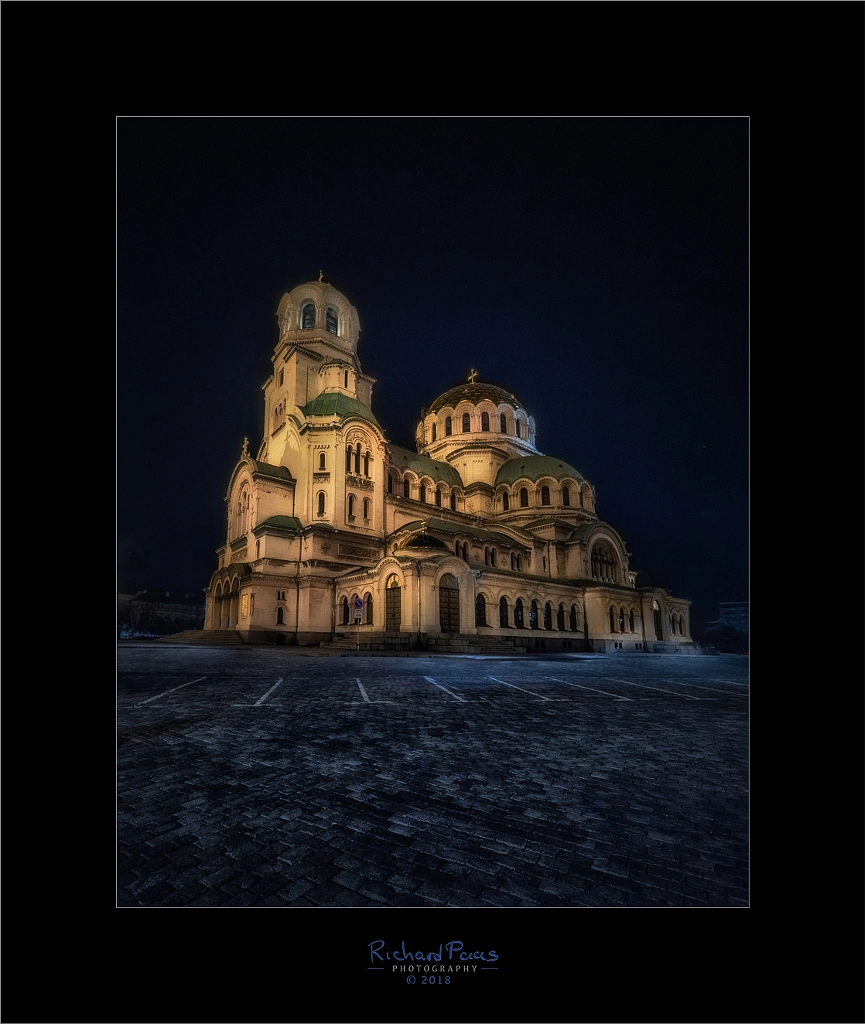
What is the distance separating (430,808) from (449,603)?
85.1ft

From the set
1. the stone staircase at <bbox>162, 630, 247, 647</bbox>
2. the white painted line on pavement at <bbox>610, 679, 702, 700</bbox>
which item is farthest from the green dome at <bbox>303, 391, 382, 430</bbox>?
the white painted line on pavement at <bbox>610, 679, 702, 700</bbox>

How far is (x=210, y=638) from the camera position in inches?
1162

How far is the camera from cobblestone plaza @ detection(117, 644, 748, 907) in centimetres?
221

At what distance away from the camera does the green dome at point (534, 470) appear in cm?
4788

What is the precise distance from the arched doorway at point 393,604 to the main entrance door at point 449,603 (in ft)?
7.75

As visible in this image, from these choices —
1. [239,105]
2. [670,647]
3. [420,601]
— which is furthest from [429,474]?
[239,105]

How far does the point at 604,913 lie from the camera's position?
2086 millimetres

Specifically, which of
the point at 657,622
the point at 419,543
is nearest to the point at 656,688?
the point at 419,543

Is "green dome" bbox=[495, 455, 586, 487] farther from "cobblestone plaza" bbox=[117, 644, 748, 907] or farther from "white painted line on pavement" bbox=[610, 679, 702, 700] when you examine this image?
"cobblestone plaza" bbox=[117, 644, 748, 907]
